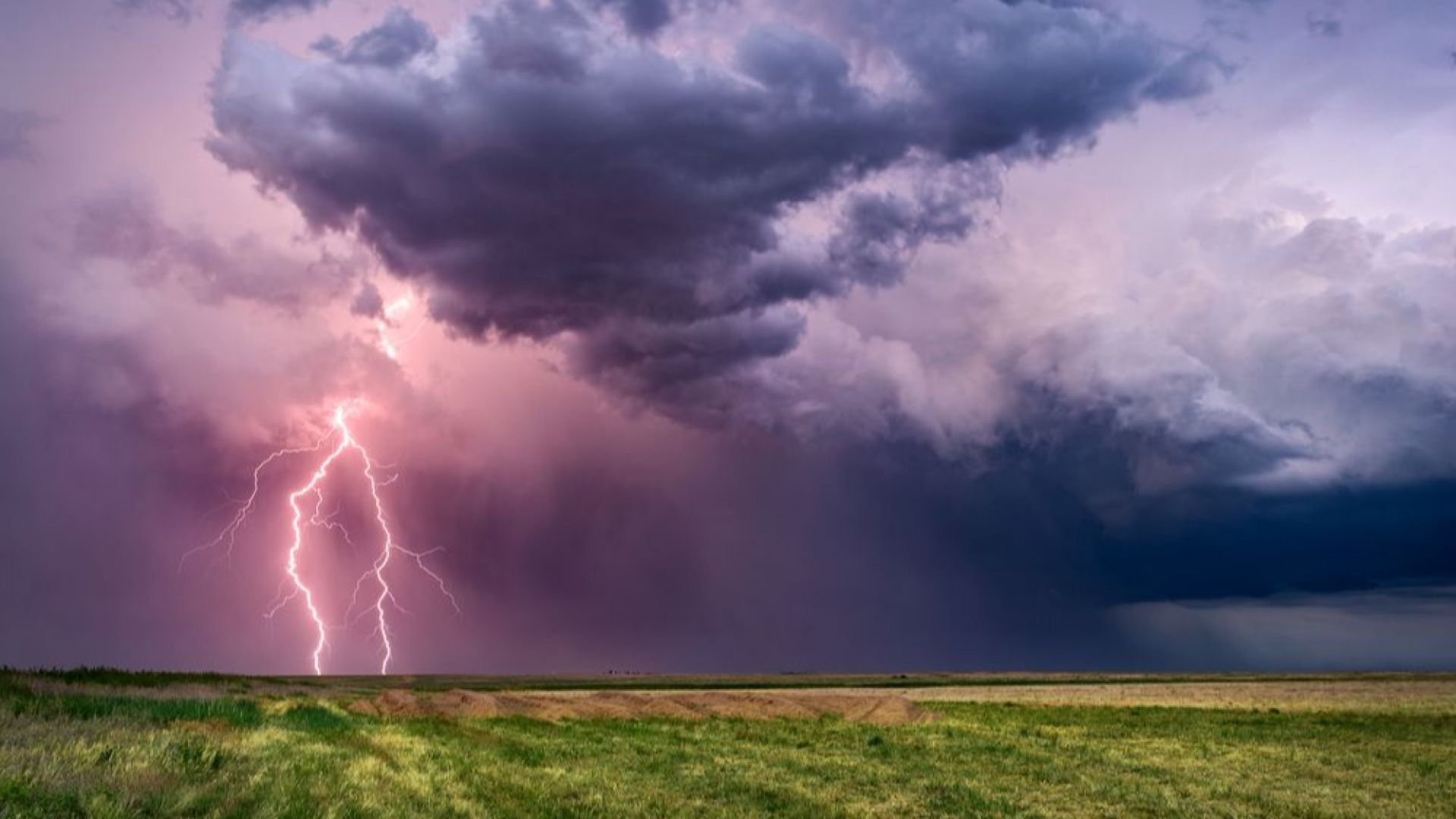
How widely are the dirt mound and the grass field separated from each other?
191 cm

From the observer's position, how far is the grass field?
1420cm

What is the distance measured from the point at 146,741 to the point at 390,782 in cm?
415

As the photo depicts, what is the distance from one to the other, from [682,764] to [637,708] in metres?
24.5

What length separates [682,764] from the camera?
1057 inches

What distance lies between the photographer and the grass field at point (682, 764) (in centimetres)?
1420

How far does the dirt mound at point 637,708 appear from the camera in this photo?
4631cm

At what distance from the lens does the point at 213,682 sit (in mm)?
67438

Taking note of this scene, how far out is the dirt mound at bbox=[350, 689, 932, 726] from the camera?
46.3 m

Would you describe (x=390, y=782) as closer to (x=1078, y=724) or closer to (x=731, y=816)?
(x=731, y=816)

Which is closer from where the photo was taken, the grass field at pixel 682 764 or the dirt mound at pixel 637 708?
the grass field at pixel 682 764

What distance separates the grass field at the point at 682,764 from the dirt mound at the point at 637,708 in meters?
1.91

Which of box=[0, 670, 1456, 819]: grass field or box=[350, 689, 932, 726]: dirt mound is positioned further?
box=[350, 689, 932, 726]: dirt mound

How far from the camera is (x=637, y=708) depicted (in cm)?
5041

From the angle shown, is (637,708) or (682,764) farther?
(637,708)
